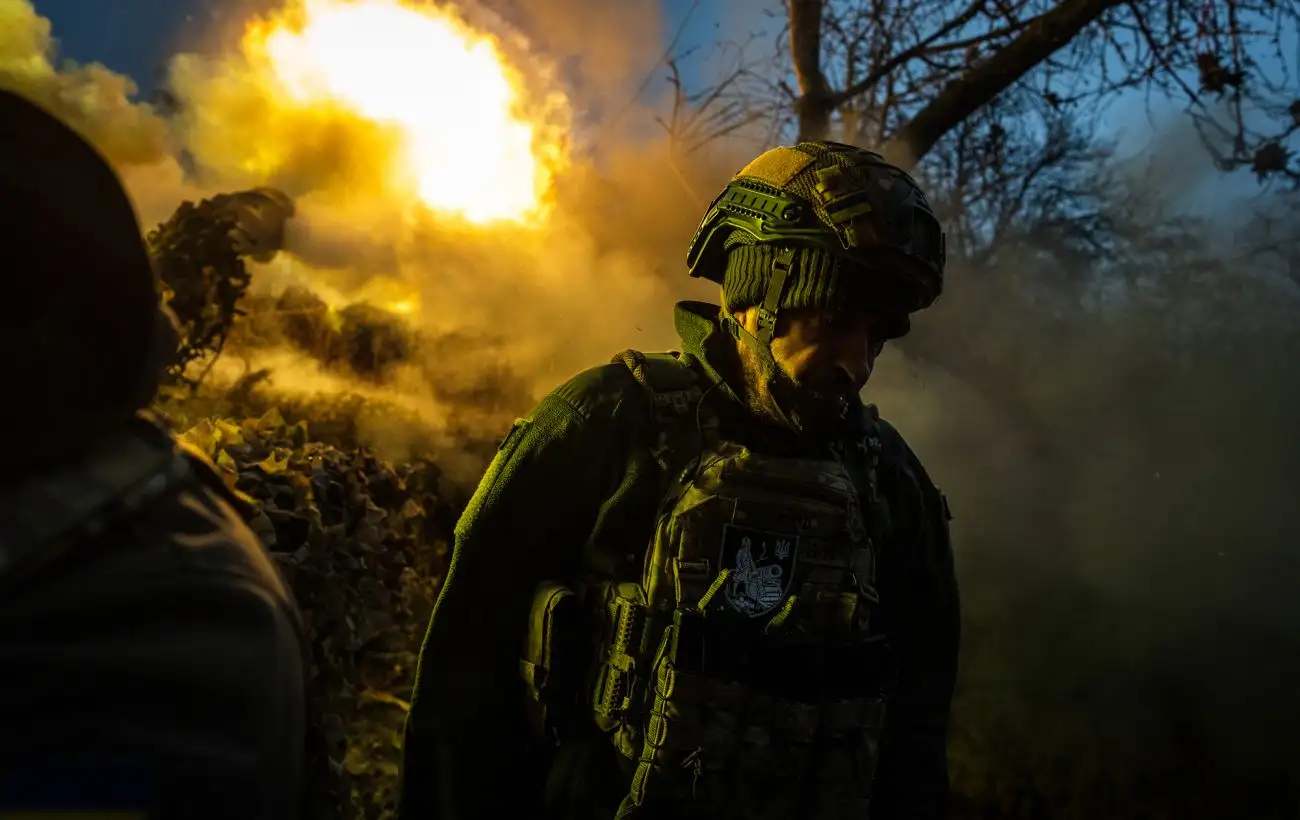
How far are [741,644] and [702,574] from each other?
0.66ft

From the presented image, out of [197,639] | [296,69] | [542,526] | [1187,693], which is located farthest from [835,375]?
[296,69]

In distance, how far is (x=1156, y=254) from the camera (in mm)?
8859

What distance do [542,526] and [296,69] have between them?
5.80 meters

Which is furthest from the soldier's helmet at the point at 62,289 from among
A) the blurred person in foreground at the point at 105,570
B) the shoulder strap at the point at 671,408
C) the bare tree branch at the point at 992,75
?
the bare tree branch at the point at 992,75

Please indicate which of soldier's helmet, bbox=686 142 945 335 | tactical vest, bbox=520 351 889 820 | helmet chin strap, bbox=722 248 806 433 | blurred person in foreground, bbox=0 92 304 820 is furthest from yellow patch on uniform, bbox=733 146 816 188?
blurred person in foreground, bbox=0 92 304 820

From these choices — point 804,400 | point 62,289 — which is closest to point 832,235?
point 804,400

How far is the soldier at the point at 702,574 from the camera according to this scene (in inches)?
79.6

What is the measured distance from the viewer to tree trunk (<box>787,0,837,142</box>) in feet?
21.7

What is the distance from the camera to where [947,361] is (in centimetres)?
735

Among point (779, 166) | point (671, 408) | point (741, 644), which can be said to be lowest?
point (741, 644)

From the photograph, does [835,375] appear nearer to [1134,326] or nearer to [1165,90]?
[1165,90]

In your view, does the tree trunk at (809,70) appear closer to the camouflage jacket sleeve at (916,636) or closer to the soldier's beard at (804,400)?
the camouflage jacket sleeve at (916,636)

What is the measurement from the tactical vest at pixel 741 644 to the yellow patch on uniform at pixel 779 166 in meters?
0.68

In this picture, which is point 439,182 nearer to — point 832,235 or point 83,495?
point 832,235
